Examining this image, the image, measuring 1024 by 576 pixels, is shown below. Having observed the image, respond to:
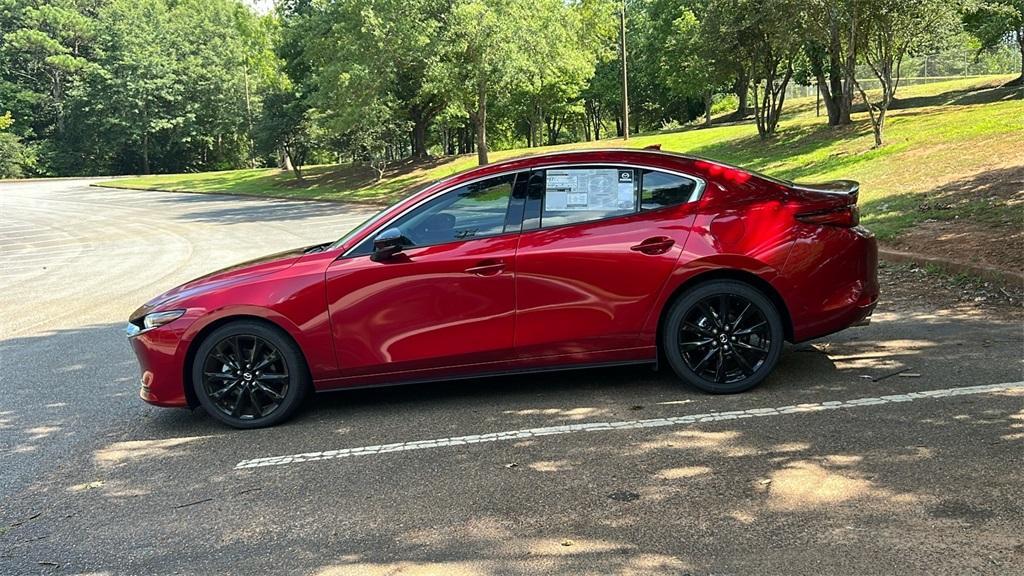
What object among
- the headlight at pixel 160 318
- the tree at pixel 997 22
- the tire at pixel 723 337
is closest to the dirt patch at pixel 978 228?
the tire at pixel 723 337

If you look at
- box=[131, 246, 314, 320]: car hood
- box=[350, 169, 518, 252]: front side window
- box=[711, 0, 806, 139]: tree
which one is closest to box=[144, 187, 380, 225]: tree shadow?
box=[711, 0, 806, 139]: tree

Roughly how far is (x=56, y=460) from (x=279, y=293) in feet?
5.42

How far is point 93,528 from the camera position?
376 centimetres

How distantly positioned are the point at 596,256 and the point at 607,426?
1.05 meters

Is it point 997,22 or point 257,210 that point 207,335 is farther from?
point 997,22

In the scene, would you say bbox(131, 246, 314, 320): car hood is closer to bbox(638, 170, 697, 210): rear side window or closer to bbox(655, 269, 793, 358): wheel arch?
bbox(638, 170, 697, 210): rear side window

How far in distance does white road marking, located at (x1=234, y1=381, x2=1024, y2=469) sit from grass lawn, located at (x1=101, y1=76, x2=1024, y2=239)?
17.6 ft

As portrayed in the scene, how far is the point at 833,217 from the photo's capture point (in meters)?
5.01

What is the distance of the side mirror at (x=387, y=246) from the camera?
16.0 feet

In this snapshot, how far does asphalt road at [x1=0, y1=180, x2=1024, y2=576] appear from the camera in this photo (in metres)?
3.20

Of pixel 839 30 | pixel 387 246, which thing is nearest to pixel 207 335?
pixel 387 246

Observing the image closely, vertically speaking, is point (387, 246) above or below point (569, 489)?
above

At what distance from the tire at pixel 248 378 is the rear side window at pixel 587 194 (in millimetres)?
1876

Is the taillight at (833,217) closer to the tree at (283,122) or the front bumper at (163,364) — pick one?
the front bumper at (163,364)
